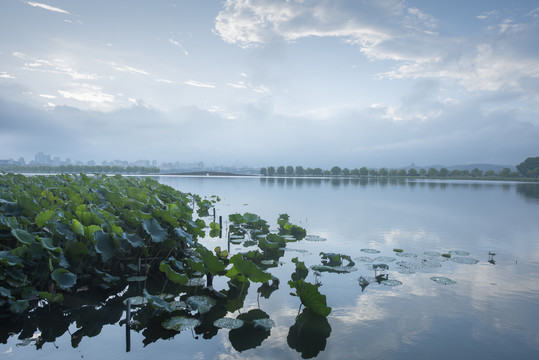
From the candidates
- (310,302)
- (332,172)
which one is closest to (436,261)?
(310,302)

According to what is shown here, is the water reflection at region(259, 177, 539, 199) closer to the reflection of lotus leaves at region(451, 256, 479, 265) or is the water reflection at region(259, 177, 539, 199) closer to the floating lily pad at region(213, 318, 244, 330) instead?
the reflection of lotus leaves at region(451, 256, 479, 265)

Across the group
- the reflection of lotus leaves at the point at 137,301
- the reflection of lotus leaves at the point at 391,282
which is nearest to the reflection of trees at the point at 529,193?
the reflection of lotus leaves at the point at 391,282

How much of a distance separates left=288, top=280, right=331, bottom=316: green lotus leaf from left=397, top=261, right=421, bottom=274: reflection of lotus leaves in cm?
368

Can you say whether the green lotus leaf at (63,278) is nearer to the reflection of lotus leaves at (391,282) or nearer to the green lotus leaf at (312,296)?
the green lotus leaf at (312,296)

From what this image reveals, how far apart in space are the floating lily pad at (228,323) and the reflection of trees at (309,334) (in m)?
0.70

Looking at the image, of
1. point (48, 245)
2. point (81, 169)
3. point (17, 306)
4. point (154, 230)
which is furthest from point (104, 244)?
point (81, 169)

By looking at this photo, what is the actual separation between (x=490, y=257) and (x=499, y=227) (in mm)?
6391

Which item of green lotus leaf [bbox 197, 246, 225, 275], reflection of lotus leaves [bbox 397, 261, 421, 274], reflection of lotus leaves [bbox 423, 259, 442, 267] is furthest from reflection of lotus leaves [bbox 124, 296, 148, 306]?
reflection of lotus leaves [bbox 423, 259, 442, 267]

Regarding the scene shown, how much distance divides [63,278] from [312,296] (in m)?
3.42

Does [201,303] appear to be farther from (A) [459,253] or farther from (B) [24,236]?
(A) [459,253]

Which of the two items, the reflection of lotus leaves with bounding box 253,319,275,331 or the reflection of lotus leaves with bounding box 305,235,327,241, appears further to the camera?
the reflection of lotus leaves with bounding box 305,235,327,241

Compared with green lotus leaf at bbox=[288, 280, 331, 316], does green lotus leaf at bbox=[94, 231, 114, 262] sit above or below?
above

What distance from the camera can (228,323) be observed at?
4367mm

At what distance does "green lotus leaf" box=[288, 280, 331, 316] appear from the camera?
4.29 m
